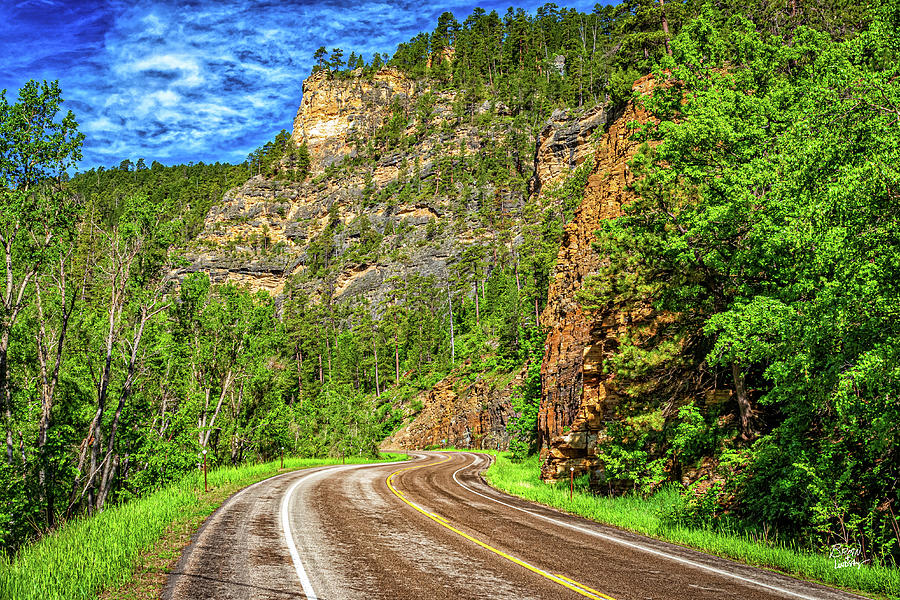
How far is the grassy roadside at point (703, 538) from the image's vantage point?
7.69 m

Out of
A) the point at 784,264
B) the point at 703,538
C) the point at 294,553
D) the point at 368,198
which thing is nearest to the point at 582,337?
the point at 784,264

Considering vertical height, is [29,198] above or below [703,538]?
above

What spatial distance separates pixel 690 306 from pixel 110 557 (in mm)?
14545

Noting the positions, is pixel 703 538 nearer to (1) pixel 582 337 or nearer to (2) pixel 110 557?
(2) pixel 110 557

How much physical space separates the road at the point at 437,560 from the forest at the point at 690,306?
3.17 metres

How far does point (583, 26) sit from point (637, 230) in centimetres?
12764

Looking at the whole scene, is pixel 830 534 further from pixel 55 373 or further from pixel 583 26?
pixel 583 26

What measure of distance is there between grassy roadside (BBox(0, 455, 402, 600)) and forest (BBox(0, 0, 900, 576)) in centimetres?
723

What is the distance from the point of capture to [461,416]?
56188 mm

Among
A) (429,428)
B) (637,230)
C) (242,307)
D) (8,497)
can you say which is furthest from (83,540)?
(429,428)

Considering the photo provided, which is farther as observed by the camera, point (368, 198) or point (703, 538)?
point (368, 198)

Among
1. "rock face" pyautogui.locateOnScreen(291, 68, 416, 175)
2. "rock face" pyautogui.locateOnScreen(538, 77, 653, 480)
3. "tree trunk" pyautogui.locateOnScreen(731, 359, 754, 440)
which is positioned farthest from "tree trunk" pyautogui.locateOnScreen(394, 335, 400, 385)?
"rock face" pyautogui.locateOnScreen(291, 68, 416, 175)

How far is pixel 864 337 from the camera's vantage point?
8492 mm

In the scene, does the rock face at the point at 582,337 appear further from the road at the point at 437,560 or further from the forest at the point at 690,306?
the road at the point at 437,560
